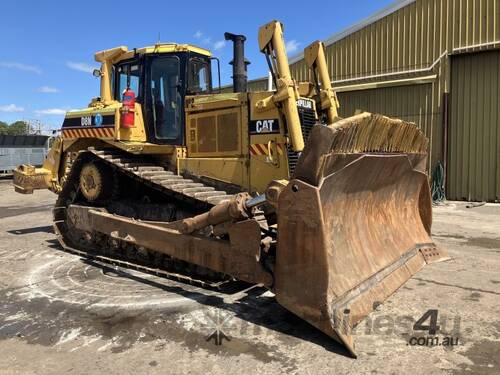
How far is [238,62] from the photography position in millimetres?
7586

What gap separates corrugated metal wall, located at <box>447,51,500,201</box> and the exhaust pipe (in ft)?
29.6

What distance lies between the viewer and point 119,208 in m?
7.09

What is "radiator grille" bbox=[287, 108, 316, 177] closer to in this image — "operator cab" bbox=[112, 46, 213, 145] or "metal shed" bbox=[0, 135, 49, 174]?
"operator cab" bbox=[112, 46, 213, 145]

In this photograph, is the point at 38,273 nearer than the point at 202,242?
No

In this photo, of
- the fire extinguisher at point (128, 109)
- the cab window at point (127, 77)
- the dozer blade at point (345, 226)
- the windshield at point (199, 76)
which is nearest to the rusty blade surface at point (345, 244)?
the dozer blade at point (345, 226)

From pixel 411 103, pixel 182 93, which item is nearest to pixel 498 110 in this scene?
pixel 411 103

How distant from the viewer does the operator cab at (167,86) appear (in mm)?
6949

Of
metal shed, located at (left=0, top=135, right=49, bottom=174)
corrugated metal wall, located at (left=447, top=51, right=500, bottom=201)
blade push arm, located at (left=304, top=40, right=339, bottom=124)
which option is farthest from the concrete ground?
metal shed, located at (left=0, top=135, right=49, bottom=174)

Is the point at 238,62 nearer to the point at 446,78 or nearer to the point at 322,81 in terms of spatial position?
the point at 322,81

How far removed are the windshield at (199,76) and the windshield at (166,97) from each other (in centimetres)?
19

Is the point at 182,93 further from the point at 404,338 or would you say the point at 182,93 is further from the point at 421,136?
the point at 404,338

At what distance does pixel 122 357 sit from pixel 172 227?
1916 mm

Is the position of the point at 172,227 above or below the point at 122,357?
above

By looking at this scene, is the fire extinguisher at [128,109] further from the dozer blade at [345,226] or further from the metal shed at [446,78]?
the metal shed at [446,78]
